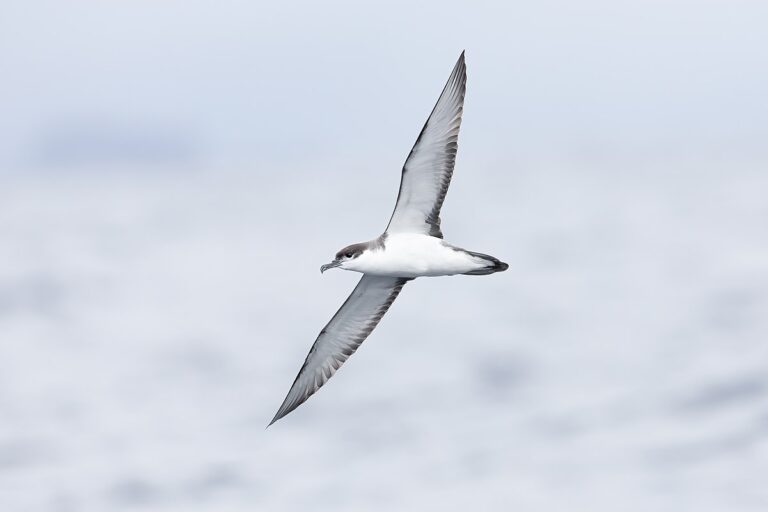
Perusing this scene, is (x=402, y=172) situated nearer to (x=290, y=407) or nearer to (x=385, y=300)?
(x=385, y=300)

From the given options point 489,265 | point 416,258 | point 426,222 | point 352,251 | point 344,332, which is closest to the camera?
point 489,265

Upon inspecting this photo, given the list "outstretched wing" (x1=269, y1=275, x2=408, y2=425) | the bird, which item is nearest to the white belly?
the bird

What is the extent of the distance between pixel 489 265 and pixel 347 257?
302 cm

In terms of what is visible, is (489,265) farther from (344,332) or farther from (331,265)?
(344,332)

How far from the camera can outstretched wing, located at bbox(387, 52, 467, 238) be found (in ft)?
86.7

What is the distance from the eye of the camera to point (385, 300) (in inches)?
1176

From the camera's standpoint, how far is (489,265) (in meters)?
26.7

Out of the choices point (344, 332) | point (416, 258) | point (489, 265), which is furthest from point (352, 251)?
point (344, 332)

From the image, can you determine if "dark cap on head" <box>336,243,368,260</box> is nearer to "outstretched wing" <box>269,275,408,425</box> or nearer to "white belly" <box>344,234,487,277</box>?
"white belly" <box>344,234,487,277</box>

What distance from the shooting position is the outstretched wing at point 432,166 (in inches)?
1040

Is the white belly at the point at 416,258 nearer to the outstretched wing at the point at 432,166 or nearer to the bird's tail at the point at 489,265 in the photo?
the bird's tail at the point at 489,265

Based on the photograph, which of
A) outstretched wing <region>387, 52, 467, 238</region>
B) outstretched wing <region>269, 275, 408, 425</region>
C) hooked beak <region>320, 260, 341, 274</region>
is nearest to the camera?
outstretched wing <region>387, 52, 467, 238</region>

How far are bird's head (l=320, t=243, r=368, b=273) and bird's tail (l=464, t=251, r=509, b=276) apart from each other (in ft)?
7.80

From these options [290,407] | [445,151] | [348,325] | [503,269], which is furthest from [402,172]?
[290,407]
